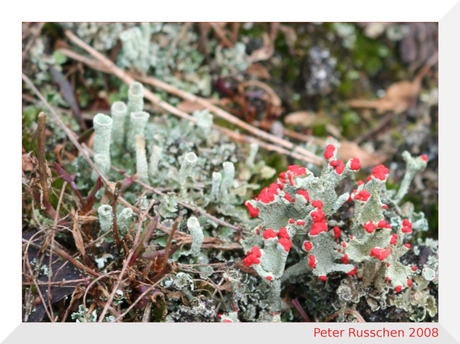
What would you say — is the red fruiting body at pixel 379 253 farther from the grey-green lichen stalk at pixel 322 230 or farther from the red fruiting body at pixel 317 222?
the red fruiting body at pixel 317 222

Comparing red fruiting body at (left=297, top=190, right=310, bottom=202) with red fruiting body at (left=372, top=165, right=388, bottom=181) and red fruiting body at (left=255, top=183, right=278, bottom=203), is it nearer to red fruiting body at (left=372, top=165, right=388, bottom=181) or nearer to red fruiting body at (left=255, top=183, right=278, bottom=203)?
red fruiting body at (left=255, top=183, right=278, bottom=203)

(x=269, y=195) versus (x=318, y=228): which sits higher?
(x=269, y=195)

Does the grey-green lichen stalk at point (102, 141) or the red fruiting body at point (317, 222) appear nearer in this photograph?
the red fruiting body at point (317, 222)

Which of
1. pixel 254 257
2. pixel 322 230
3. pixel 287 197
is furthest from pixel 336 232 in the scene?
pixel 254 257

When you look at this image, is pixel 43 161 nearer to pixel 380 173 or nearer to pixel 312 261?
pixel 312 261

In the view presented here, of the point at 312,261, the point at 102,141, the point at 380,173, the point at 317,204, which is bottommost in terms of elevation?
the point at 312,261

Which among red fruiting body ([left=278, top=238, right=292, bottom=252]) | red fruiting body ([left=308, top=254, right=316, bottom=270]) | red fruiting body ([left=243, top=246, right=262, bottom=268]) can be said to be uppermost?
red fruiting body ([left=278, top=238, right=292, bottom=252])

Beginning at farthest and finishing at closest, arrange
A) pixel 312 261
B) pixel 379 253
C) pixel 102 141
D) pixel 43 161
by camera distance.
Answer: pixel 102 141, pixel 43 161, pixel 312 261, pixel 379 253

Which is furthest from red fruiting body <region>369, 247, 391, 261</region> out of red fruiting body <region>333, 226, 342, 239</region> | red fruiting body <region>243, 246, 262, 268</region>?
red fruiting body <region>243, 246, 262, 268</region>

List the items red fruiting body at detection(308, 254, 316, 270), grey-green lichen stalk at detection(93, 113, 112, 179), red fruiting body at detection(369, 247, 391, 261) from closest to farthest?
1. red fruiting body at detection(369, 247, 391, 261)
2. red fruiting body at detection(308, 254, 316, 270)
3. grey-green lichen stalk at detection(93, 113, 112, 179)

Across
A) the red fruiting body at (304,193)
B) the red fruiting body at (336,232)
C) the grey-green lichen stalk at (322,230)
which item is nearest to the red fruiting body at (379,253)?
the grey-green lichen stalk at (322,230)

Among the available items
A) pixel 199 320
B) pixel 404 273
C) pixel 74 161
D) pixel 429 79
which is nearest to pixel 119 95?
pixel 74 161
